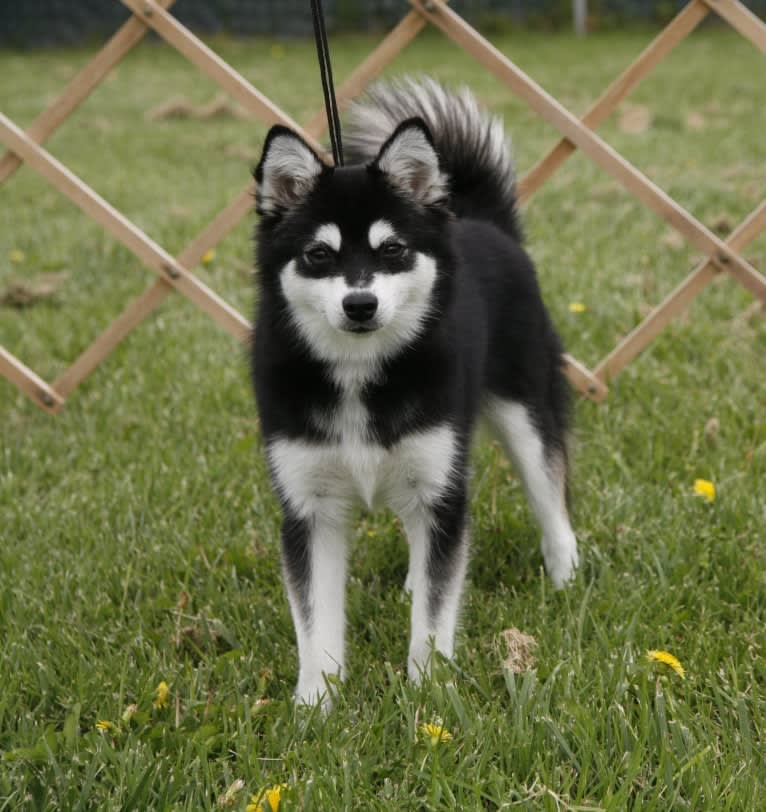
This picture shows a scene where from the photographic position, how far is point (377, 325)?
244 cm

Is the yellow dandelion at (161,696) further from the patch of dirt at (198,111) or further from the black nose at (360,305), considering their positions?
the patch of dirt at (198,111)

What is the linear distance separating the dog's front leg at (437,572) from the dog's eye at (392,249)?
1.92 feet

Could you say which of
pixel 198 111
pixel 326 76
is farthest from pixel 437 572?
pixel 198 111

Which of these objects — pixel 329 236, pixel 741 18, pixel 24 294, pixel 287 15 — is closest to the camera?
pixel 329 236

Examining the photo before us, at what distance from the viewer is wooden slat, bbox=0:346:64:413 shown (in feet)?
14.0

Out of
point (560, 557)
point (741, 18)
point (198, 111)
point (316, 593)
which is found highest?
point (741, 18)

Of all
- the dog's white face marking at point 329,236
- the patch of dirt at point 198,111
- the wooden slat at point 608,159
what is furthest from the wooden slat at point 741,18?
the patch of dirt at point 198,111

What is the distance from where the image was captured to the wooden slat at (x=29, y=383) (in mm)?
4258

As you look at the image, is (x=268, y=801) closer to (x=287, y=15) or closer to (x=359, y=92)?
Result: (x=359, y=92)

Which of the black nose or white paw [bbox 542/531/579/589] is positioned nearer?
the black nose

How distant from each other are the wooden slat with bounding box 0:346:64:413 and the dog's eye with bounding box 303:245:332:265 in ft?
6.90

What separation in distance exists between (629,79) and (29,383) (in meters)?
2.53

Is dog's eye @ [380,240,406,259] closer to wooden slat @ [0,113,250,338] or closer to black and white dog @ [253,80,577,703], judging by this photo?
black and white dog @ [253,80,577,703]

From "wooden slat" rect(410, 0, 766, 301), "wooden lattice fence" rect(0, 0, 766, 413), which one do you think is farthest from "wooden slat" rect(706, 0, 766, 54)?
"wooden slat" rect(410, 0, 766, 301)
